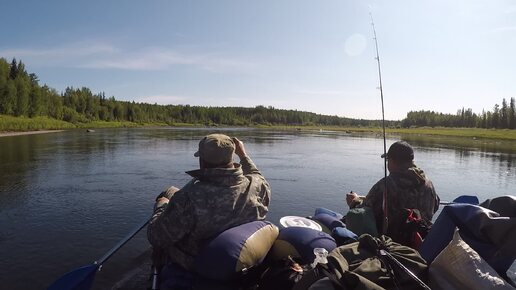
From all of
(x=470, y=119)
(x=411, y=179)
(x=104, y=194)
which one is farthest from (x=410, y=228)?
(x=470, y=119)

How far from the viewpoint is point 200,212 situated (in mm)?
4059

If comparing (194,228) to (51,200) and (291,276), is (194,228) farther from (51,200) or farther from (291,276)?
(51,200)

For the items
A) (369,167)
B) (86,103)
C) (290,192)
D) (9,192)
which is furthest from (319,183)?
(86,103)

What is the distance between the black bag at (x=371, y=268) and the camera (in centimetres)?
279

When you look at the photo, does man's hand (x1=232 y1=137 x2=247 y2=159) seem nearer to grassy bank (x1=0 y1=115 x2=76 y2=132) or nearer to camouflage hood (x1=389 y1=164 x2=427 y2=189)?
camouflage hood (x1=389 y1=164 x2=427 y2=189)

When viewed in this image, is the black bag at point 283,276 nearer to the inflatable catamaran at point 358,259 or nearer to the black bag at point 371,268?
the inflatable catamaran at point 358,259

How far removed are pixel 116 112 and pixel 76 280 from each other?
132444 millimetres

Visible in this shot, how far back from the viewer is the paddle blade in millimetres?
4855

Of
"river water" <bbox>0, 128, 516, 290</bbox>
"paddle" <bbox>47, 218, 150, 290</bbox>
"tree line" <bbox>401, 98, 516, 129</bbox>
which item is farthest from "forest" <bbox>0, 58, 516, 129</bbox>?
"paddle" <bbox>47, 218, 150, 290</bbox>

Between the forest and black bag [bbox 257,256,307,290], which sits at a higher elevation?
the forest

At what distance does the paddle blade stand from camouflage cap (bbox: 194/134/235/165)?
2358mm

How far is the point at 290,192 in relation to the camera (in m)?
14.5

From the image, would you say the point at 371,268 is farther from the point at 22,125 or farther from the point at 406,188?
the point at 22,125

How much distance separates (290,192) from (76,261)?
8.41m
